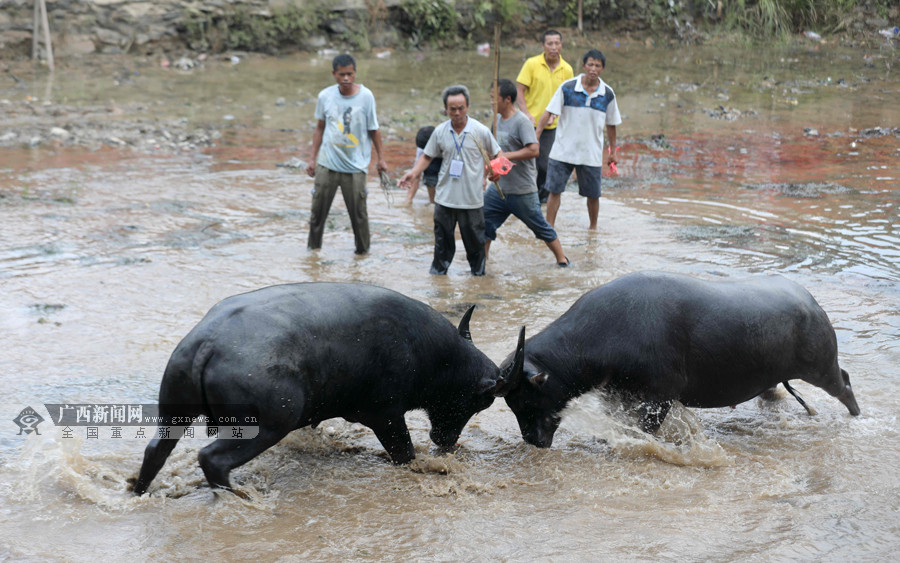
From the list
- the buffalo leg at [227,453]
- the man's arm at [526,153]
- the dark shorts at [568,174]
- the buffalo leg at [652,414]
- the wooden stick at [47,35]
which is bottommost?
the buffalo leg at [652,414]

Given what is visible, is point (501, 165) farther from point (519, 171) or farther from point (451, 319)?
point (451, 319)

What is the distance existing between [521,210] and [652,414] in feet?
12.0

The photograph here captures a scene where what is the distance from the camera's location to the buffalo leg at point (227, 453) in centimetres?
412

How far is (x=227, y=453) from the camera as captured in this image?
4.14 m

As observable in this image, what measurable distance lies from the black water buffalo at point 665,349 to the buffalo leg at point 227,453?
1.36m

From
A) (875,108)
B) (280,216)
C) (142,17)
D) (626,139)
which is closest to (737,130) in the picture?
(626,139)

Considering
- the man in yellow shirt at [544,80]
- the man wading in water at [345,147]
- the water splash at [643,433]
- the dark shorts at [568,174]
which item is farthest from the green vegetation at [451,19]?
the water splash at [643,433]

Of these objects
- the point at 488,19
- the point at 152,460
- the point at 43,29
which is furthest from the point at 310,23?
the point at 152,460

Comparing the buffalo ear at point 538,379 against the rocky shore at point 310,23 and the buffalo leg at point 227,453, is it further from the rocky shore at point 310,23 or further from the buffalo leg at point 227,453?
the rocky shore at point 310,23

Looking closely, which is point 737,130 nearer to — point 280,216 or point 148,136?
point 280,216

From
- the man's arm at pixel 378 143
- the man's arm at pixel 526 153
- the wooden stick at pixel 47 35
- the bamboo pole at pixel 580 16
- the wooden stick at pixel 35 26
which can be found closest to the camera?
the man's arm at pixel 526 153

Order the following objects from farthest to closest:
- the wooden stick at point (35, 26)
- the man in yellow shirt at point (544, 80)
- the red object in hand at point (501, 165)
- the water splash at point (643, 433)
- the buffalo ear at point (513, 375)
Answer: the wooden stick at point (35, 26) < the man in yellow shirt at point (544, 80) < the red object in hand at point (501, 165) < the water splash at point (643, 433) < the buffalo ear at point (513, 375)

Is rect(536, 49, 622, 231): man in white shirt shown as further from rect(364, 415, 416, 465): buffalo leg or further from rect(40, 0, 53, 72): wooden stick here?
rect(40, 0, 53, 72): wooden stick

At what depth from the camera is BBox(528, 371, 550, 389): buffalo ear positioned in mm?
4812
